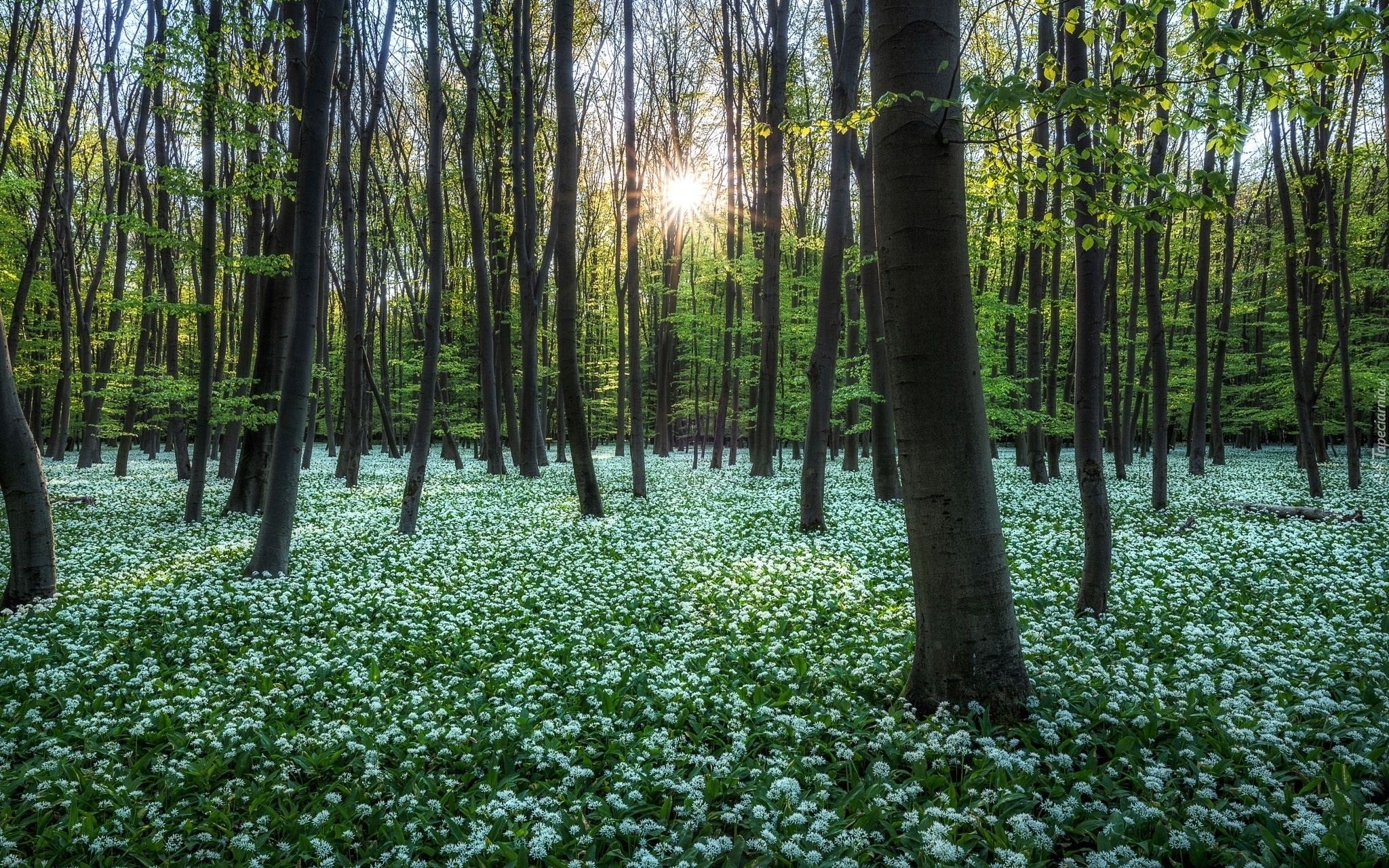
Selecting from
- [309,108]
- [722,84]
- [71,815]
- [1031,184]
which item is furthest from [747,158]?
[71,815]

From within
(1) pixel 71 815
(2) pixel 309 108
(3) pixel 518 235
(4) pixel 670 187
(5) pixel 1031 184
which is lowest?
(1) pixel 71 815

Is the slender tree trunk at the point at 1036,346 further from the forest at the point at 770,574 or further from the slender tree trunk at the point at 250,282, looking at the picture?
the slender tree trunk at the point at 250,282

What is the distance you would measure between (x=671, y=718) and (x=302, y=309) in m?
6.71

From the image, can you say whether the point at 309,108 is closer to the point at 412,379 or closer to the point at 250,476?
the point at 250,476

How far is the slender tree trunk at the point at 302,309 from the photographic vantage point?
25.3 feet

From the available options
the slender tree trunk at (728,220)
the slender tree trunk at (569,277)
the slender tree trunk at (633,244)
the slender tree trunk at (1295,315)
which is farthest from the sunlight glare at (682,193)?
the slender tree trunk at (1295,315)

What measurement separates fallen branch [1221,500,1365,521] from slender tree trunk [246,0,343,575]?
51.4 feet

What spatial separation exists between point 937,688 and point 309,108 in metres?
9.12

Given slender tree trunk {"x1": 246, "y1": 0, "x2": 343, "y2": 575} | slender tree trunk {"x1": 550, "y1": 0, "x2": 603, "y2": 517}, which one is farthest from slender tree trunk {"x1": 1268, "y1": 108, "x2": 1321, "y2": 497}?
slender tree trunk {"x1": 246, "y1": 0, "x2": 343, "y2": 575}

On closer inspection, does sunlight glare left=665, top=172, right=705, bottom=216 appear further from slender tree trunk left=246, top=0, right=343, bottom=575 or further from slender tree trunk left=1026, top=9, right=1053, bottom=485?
slender tree trunk left=246, top=0, right=343, bottom=575

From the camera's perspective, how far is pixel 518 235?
18531mm

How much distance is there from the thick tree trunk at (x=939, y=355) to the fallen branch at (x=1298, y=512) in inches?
435

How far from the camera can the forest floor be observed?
119 inches

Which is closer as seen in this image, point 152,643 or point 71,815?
point 71,815
